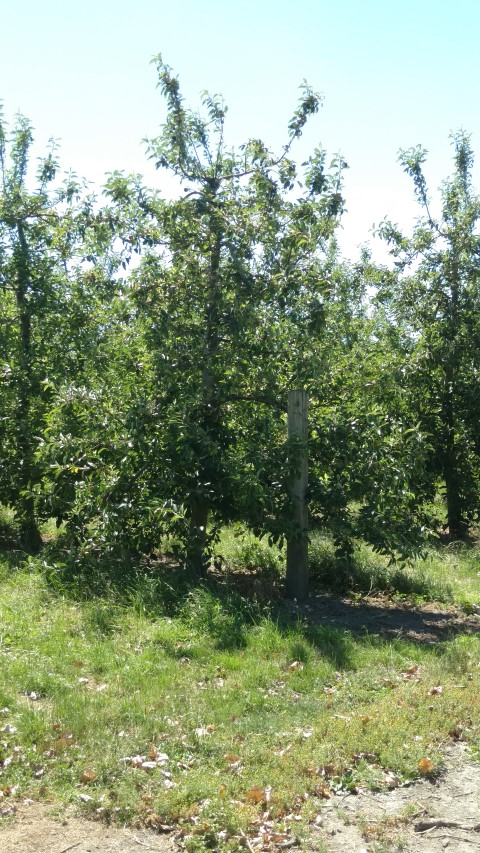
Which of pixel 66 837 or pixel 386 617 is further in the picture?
pixel 386 617

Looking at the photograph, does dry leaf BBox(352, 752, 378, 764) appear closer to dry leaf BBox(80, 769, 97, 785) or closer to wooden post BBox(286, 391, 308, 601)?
dry leaf BBox(80, 769, 97, 785)

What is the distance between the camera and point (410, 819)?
14.5 ft

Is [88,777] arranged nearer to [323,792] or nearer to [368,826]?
[323,792]

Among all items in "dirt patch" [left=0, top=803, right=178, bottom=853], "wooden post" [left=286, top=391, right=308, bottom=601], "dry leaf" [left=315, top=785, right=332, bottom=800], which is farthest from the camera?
"wooden post" [left=286, top=391, right=308, bottom=601]

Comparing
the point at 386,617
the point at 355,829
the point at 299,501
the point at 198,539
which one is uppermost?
the point at 299,501

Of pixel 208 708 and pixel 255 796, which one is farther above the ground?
pixel 208 708

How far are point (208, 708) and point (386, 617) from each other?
2.86 meters

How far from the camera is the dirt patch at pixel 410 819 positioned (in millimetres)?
4188

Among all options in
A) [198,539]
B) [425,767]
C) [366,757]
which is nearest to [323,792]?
[366,757]

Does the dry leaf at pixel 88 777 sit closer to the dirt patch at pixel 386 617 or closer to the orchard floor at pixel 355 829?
the orchard floor at pixel 355 829

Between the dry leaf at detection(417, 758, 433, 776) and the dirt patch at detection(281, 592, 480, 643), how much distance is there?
2.32 meters

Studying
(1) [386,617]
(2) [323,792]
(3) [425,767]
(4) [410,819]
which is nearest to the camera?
(4) [410,819]

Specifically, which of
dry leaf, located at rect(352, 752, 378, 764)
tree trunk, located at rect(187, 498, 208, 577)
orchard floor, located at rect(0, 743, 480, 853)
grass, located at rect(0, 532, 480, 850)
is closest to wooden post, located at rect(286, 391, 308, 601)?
grass, located at rect(0, 532, 480, 850)

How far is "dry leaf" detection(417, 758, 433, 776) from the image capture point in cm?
488
